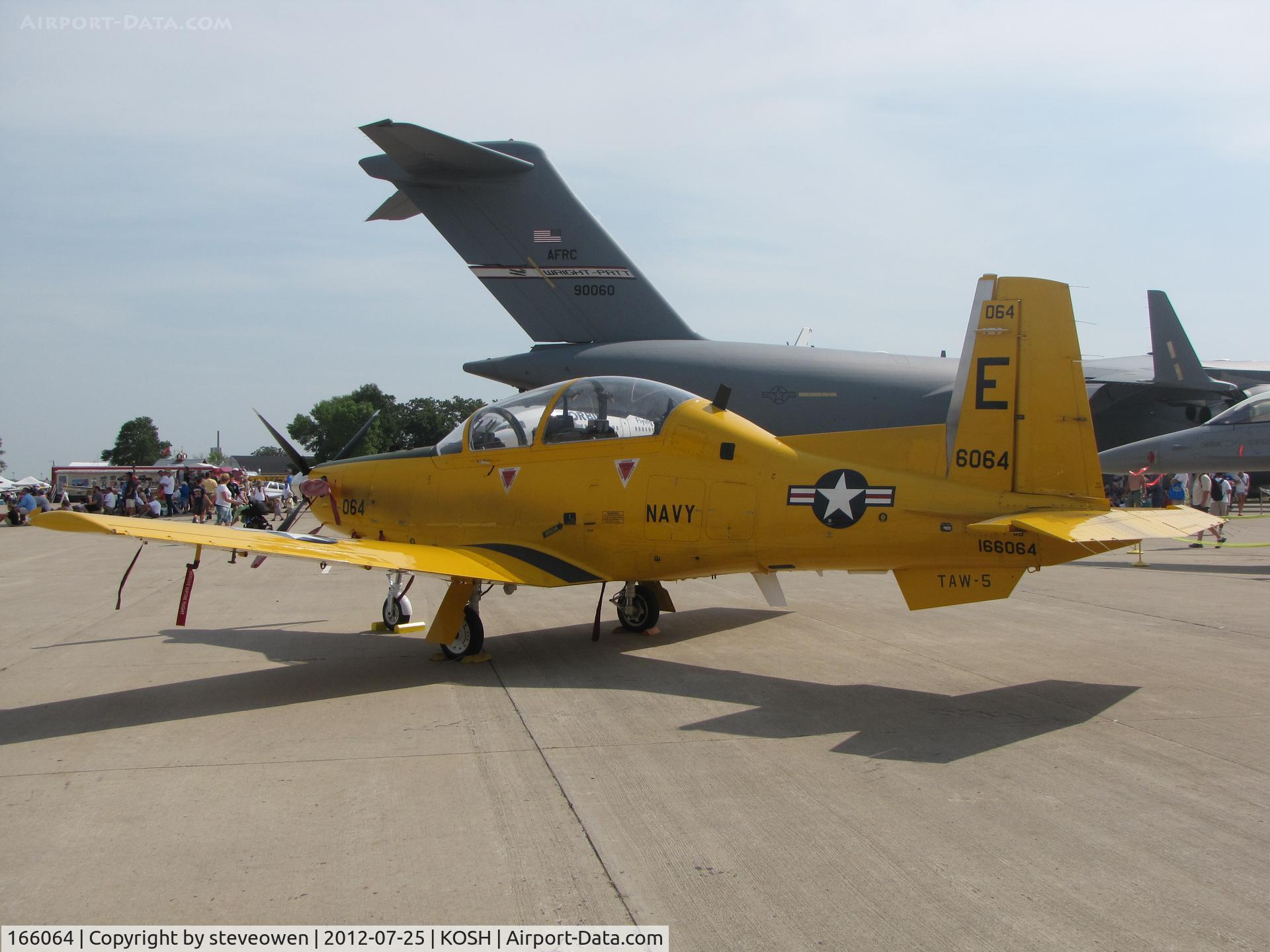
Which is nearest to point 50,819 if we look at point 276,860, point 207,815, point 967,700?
point 207,815

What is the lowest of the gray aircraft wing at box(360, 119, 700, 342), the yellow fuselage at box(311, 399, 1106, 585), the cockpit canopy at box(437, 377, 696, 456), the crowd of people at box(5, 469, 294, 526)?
the crowd of people at box(5, 469, 294, 526)

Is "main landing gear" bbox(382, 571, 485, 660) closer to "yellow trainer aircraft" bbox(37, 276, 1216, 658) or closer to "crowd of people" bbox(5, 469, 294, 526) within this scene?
"yellow trainer aircraft" bbox(37, 276, 1216, 658)

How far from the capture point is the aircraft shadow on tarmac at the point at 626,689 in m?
5.77

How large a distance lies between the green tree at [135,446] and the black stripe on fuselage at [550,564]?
14867cm

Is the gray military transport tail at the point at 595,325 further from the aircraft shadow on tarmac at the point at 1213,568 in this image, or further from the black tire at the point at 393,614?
the black tire at the point at 393,614

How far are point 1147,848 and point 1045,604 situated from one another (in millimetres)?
7839

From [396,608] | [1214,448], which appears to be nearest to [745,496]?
Answer: [396,608]

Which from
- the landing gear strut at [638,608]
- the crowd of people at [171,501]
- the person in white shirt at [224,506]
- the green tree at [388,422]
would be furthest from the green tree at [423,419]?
the landing gear strut at [638,608]

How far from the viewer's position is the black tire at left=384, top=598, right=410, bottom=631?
31.6ft

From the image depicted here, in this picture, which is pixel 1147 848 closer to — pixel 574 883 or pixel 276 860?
pixel 574 883

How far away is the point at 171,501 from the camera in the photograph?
138ft

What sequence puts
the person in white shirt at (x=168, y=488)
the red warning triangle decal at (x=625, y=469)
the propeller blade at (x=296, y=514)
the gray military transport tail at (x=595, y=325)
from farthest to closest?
the person in white shirt at (x=168, y=488) < the gray military transport tail at (x=595, y=325) < the propeller blade at (x=296, y=514) < the red warning triangle decal at (x=625, y=469)

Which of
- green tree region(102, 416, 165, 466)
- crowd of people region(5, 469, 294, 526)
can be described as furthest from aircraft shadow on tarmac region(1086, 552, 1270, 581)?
→ green tree region(102, 416, 165, 466)

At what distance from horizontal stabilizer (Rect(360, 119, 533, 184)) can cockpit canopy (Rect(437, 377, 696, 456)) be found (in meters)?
6.38
